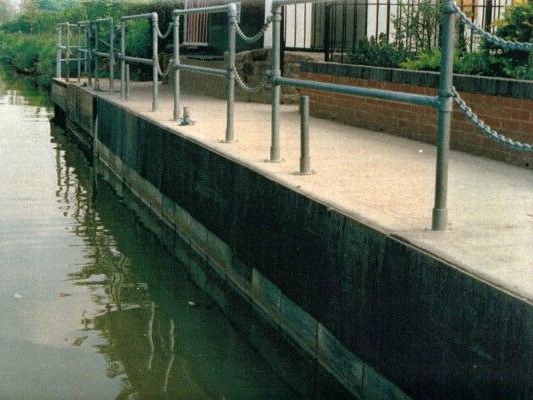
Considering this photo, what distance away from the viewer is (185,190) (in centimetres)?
908

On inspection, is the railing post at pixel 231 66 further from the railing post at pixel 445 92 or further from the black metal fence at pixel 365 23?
the railing post at pixel 445 92

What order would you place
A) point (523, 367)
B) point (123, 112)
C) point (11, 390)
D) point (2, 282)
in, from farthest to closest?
point (123, 112), point (2, 282), point (11, 390), point (523, 367)

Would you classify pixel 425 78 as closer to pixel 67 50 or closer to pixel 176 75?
pixel 176 75

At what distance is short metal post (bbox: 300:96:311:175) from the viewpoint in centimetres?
659

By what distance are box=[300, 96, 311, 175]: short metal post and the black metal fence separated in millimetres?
3678

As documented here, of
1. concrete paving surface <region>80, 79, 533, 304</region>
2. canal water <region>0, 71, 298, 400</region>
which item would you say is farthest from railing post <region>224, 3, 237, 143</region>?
canal water <region>0, 71, 298, 400</region>

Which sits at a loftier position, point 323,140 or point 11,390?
point 323,140

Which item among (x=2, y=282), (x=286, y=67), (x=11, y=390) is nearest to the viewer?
(x=11, y=390)

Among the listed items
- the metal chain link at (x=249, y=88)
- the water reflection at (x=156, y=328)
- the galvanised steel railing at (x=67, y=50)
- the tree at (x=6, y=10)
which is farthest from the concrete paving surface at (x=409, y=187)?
the tree at (x=6, y=10)

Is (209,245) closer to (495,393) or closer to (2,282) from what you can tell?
(2,282)

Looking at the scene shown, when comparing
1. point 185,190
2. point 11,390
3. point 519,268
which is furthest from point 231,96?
point 519,268

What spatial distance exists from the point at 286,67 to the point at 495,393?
34.7ft

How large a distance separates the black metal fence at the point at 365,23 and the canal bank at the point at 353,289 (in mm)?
3140

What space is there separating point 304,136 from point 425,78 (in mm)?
2696
